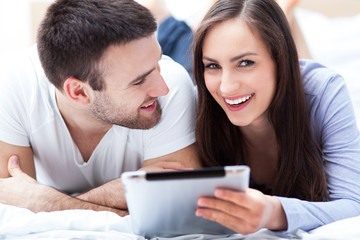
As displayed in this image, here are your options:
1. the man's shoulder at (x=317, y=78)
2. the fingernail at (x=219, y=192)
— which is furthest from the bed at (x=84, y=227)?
the man's shoulder at (x=317, y=78)

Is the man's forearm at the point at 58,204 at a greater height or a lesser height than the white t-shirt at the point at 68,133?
lesser

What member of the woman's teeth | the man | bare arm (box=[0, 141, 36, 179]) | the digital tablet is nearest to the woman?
the woman's teeth

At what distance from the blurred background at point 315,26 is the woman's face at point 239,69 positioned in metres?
0.83

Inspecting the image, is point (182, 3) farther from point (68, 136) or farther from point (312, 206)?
point (312, 206)

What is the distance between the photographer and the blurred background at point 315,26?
2498 mm

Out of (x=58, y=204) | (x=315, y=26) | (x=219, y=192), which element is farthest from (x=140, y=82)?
(x=315, y=26)

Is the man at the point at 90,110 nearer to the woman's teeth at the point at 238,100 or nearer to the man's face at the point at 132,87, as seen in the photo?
the man's face at the point at 132,87

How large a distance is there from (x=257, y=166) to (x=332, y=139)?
12.5 inches

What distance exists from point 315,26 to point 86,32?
1762 mm

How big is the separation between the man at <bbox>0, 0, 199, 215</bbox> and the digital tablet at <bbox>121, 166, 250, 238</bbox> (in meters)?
0.26

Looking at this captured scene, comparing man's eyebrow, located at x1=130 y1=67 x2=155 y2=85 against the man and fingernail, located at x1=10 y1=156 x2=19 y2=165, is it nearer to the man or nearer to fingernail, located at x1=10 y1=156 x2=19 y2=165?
the man

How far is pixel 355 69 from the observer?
2412 millimetres

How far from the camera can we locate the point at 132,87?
4.49ft

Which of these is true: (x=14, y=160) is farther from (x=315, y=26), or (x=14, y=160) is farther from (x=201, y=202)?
(x=315, y=26)
